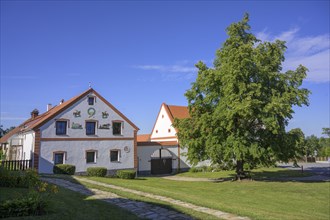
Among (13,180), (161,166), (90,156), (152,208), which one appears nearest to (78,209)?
(152,208)

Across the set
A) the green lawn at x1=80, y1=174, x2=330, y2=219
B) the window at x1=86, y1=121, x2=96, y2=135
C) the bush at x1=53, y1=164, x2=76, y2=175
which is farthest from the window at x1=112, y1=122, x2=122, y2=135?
the green lawn at x1=80, y1=174, x2=330, y2=219

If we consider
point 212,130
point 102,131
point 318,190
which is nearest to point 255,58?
point 212,130

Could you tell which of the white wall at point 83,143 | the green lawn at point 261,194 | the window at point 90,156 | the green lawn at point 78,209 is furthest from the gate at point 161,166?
the green lawn at point 78,209

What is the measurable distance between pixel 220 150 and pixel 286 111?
252 inches

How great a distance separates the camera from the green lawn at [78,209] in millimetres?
9484

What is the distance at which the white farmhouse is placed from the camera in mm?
31156

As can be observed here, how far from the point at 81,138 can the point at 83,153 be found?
5.30 feet

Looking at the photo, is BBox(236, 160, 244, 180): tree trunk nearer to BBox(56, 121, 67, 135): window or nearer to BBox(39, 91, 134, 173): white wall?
BBox(39, 91, 134, 173): white wall

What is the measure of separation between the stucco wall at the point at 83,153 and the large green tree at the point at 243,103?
8749mm

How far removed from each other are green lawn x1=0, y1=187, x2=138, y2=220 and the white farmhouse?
759 inches

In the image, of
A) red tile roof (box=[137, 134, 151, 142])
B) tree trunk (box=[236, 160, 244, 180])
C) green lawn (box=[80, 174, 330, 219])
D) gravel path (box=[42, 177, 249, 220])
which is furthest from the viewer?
red tile roof (box=[137, 134, 151, 142])

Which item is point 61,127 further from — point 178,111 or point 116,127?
point 178,111

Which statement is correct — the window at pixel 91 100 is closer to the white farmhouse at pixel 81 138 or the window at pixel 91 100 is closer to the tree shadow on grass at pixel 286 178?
the white farmhouse at pixel 81 138

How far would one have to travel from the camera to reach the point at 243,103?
2525 centimetres
